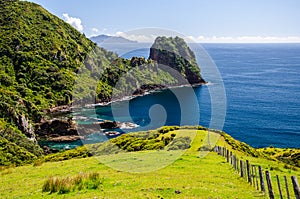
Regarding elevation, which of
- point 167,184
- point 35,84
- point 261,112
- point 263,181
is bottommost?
point 261,112

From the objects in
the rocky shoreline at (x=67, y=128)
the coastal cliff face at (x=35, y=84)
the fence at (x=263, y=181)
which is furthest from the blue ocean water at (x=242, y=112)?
the fence at (x=263, y=181)

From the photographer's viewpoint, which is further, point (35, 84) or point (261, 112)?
point (35, 84)

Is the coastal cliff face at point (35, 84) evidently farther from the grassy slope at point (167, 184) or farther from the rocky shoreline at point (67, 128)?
the grassy slope at point (167, 184)

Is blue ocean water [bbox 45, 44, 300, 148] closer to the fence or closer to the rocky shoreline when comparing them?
the rocky shoreline

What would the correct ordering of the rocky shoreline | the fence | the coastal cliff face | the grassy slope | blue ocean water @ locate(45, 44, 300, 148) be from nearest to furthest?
the fence < the grassy slope < blue ocean water @ locate(45, 44, 300, 148) < the rocky shoreline < the coastal cliff face

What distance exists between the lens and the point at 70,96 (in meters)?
166

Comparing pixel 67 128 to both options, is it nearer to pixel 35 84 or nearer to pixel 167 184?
pixel 35 84

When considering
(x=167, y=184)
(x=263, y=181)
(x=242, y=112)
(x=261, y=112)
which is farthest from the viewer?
(x=242, y=112)

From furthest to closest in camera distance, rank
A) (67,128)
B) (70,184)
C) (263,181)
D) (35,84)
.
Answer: (35,84) < (67,128) < (70,184) < (263,181)

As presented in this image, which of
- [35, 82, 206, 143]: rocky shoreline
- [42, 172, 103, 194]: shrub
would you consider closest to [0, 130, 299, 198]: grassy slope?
[42, 172, 103, 194]: shrub

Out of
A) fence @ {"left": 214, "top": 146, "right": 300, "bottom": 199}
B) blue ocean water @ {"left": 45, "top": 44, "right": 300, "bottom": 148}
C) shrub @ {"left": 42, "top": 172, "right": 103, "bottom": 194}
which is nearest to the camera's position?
fence @ {"left": 214, "top": 146, "right": 300, "bottom": 199}

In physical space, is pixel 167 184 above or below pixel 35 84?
below

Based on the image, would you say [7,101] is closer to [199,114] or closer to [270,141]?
[199,114]

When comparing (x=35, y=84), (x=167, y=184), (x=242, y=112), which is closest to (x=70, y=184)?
(x=167, y=184)
